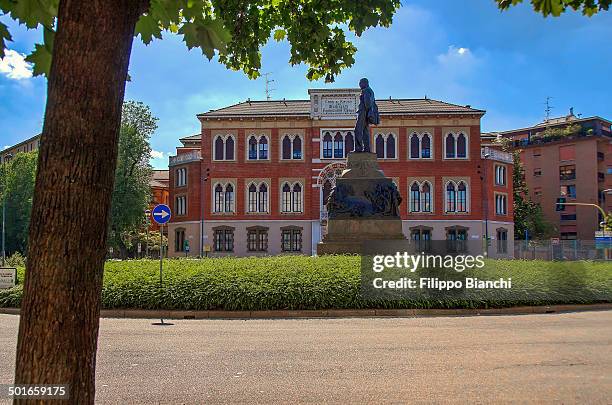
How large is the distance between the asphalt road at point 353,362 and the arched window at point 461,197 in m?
39.8

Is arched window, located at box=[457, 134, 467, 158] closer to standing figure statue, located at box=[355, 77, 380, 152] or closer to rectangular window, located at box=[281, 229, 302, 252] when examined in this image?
rectangular window, located at box=[281, 229, 302, 252]

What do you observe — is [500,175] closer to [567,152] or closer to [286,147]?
[286,147]

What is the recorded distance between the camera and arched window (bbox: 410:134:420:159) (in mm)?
51125

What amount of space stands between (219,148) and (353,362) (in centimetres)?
4602

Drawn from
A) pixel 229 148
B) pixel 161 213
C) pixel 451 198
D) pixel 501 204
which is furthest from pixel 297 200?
pixel 161 213

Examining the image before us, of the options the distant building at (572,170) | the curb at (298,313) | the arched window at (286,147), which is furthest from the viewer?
the distant building at (572,170)

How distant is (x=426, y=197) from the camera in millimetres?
50781

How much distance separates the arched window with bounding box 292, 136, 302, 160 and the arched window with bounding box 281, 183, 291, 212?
2.81 metres

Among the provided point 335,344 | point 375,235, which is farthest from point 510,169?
point 335,344

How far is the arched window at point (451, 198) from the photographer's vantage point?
50500 millimetres

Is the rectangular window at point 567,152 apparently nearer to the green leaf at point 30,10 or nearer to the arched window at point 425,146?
the arched window at point 425,146

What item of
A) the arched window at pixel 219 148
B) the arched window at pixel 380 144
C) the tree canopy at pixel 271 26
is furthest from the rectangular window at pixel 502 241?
the tree canopy at pixel 271 26

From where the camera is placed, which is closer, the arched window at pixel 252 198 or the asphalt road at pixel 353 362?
the asphalt road at pixel 353 362

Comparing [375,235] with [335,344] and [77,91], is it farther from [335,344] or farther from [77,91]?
[77,91]
